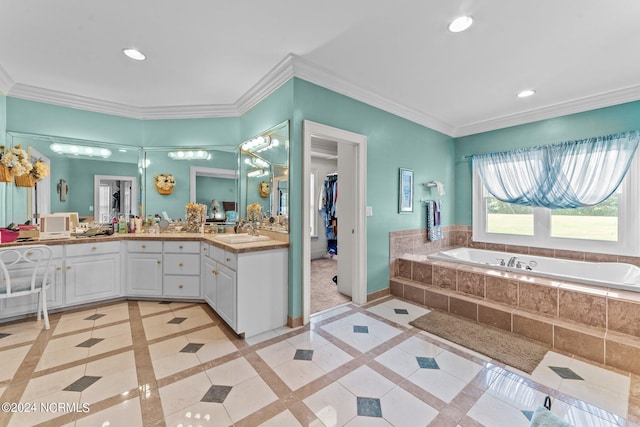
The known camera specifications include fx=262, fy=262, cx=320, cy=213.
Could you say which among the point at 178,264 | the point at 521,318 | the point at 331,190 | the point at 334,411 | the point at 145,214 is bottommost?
the point at 334,411

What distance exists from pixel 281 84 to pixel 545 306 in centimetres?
333

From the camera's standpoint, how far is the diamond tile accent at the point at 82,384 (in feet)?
5.61

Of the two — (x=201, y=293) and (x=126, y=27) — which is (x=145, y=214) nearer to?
(x=201, y=293)

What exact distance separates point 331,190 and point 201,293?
287cm

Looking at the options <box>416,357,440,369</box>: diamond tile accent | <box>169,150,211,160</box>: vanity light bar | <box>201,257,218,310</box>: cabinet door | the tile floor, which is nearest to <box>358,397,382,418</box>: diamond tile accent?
the tile floor

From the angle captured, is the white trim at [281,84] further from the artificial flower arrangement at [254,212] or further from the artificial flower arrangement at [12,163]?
the artificial flower arrangement at [254,212]

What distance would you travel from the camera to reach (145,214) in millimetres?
3676

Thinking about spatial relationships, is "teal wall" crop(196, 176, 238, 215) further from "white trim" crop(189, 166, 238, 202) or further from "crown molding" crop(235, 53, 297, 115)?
"crown molding" crop(235, 53, 297, 115)

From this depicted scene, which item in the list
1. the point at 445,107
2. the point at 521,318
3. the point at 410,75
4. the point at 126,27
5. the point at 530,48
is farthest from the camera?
the point at 445,107

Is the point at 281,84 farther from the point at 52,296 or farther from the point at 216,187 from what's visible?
the point at 52,296

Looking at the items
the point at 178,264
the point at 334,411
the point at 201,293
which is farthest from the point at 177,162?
the point at 334,411

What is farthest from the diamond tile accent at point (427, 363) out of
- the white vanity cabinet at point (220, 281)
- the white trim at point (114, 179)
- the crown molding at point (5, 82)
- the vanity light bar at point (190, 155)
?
the crown molding at point (5, 82)

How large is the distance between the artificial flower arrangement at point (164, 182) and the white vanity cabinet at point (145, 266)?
33.6 inches

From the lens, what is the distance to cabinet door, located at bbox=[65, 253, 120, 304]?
9.46ft
